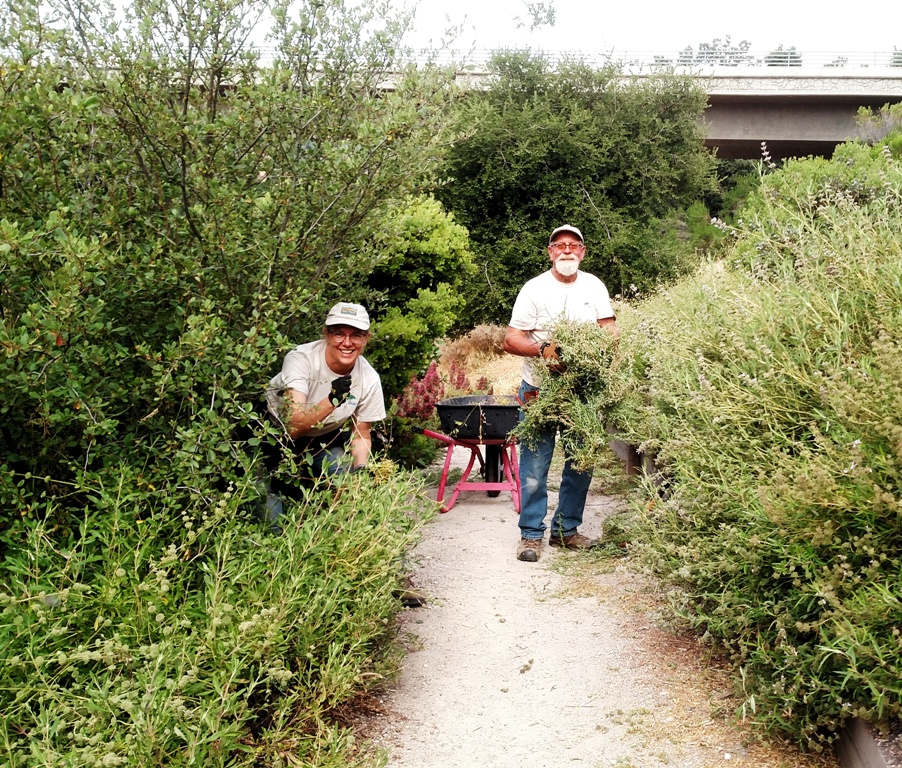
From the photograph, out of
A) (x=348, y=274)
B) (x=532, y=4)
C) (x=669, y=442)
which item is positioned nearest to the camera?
(x=669, y=442)

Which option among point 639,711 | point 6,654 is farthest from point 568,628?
point 6,654

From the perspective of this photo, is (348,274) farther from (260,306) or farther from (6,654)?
(6,654)

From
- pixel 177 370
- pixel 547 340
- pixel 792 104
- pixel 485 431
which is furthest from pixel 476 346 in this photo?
pixel 792 104

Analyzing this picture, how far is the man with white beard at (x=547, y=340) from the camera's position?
5934 millimetres

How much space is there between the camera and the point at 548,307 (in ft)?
19.5

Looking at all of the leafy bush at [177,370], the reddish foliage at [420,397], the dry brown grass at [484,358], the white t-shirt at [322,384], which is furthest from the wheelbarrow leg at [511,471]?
the dry brown grass at [484,358]

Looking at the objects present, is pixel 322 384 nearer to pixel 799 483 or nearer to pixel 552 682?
pixel 552 682

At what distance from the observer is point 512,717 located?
3.79 metres

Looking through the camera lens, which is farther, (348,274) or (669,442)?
(348,274)

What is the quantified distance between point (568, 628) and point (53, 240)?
3.13 metres

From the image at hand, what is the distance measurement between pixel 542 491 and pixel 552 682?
1.99m

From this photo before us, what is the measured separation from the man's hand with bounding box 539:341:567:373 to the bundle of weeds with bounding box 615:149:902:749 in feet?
3.39

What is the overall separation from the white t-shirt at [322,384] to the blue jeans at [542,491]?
1.24 m

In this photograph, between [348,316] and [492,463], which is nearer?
[348,316]
